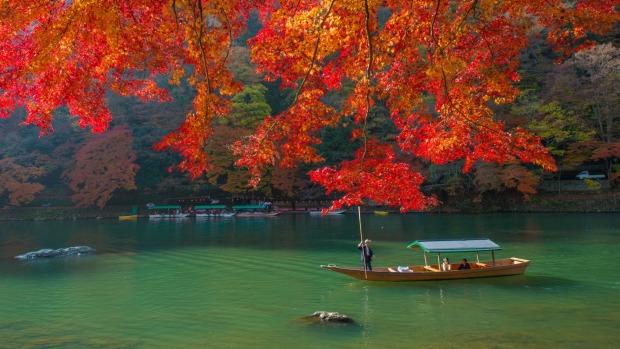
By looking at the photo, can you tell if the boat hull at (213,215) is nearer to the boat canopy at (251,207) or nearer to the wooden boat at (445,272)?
the boat canopy at (251,207)

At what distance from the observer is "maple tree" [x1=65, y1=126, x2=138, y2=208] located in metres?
42.1

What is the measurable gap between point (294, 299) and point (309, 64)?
664cm

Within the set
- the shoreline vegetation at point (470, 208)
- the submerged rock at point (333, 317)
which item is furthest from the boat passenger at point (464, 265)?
the shoreline vegetation at point (470, 208)

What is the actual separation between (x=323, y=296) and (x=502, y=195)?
29341mm

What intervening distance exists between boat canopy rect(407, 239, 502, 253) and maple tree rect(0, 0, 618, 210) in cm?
463

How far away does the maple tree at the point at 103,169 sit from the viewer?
42.1 metres

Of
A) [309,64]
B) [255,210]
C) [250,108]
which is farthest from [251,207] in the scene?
[309,64]

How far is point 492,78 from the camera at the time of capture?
9000mm

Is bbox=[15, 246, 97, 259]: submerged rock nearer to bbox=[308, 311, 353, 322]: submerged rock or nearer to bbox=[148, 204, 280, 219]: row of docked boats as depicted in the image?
bbox=[308, 311, 353, 322]: submerged rock

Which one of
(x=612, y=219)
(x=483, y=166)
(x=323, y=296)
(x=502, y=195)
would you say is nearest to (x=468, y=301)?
(x=323, y=296)

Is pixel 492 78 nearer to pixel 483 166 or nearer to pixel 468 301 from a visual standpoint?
pixel 468 301

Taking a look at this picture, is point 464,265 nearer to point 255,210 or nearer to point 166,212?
point 255,210

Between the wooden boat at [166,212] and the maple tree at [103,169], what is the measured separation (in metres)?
3.36

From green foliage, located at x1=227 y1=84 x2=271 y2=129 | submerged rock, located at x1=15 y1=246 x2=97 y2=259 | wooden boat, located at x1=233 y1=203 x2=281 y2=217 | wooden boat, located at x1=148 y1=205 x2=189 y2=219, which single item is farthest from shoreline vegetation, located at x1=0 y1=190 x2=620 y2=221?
submerged rock, located at x1=15 y1=246 x2=97 y2=259
